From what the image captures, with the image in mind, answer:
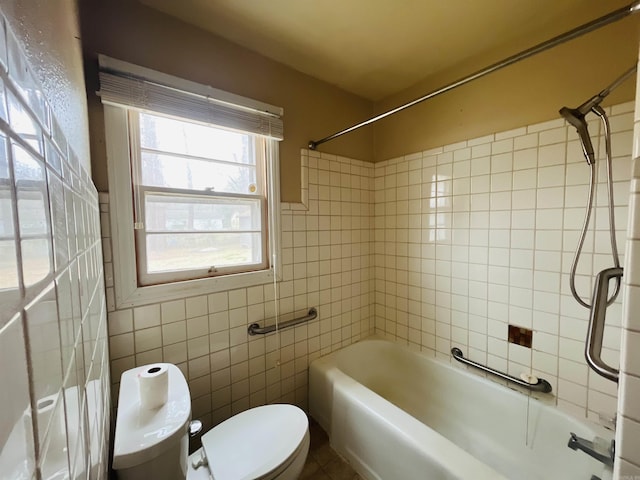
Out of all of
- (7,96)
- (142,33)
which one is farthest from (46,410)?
(142,33)

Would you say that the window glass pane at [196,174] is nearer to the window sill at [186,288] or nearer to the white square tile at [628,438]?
the window sill at [186,288]

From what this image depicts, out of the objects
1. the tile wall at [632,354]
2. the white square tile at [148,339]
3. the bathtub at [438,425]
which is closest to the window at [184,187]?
the white square tile at [148,339]

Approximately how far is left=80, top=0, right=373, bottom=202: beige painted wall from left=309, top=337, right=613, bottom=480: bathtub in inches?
53.1

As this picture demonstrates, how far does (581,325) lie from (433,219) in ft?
3.17

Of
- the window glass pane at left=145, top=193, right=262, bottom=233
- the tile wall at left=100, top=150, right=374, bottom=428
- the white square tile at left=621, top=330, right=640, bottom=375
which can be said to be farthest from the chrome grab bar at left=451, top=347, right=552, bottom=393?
the window glass pane at left=145, top=193, right=262, bottom=233

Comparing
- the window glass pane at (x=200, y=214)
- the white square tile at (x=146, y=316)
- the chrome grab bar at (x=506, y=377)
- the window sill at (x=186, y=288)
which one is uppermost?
the window glass pane at (x=200, y=214)

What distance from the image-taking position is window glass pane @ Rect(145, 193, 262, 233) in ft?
4.52

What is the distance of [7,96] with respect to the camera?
0.18 meters

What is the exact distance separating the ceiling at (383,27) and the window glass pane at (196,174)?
2.33 ft

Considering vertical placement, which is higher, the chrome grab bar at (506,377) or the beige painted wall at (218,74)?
the beige painted wall at (218,74)

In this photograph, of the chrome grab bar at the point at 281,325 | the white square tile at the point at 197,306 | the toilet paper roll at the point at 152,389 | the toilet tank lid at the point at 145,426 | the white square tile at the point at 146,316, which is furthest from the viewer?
the chrome grab bar at the point at 281,325

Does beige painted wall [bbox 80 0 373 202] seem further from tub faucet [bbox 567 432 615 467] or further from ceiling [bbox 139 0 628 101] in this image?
tub faucet [bbox 567 432 615 467]

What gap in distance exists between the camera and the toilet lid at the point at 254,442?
1.09 meters

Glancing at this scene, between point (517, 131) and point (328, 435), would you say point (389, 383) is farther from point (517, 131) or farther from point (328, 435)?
point (517, 131)
